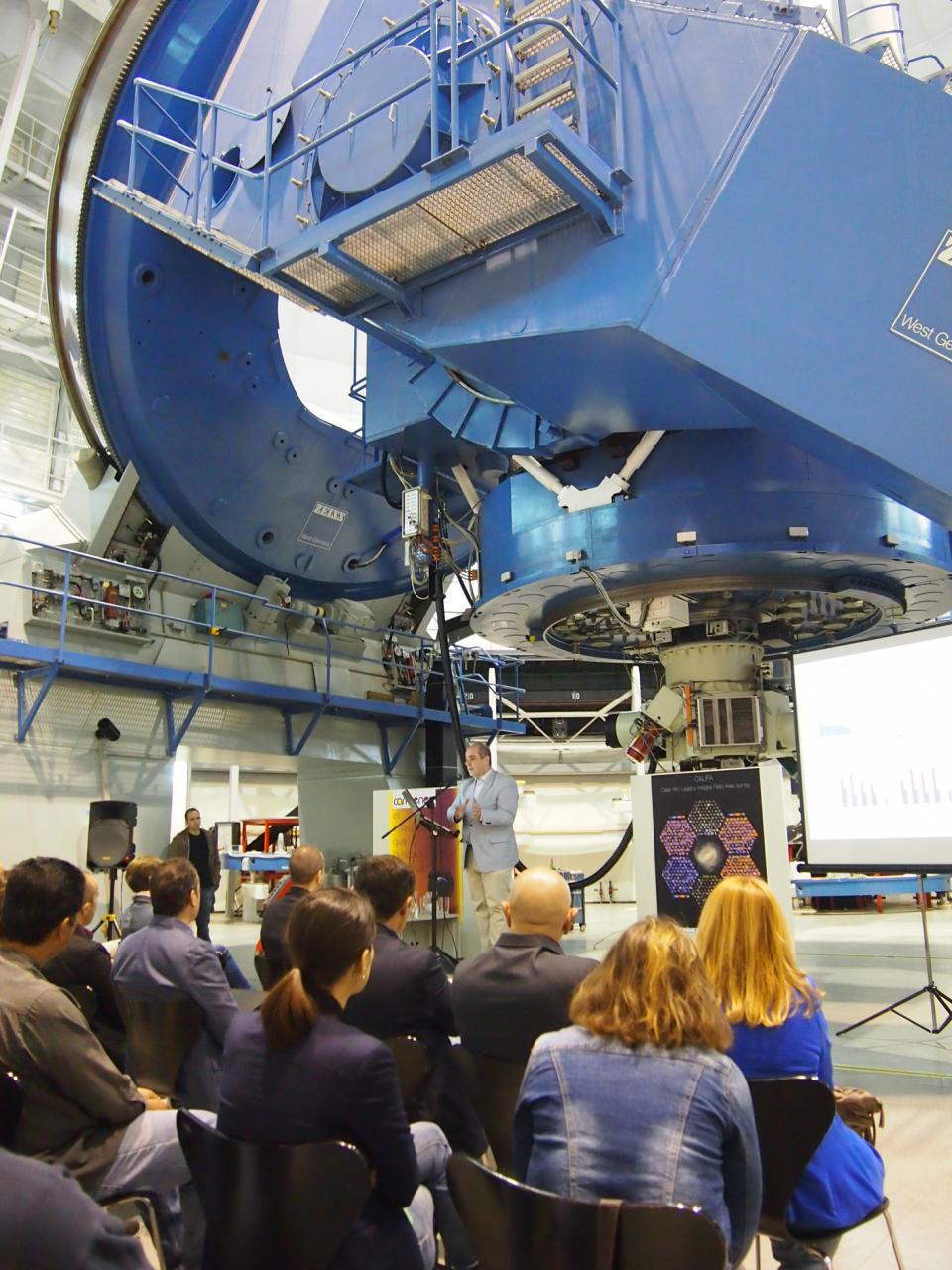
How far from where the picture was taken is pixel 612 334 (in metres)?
4.50

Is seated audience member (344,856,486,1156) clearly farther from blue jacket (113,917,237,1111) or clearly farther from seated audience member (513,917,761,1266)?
seated audience member (513,917,761,1266)

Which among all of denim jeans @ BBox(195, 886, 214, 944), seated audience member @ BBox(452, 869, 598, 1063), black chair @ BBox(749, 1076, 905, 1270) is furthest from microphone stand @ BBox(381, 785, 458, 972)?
black chair @ BBox(749, 1076, 905, 1270)

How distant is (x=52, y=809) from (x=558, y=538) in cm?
497

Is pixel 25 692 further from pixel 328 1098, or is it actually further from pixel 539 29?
pixel 328 1098

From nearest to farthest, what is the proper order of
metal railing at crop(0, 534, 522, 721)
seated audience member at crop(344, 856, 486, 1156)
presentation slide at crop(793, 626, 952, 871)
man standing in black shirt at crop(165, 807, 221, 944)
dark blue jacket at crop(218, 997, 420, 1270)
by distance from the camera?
dark blue jacket at crop(218, 997, 420, 1270) → seated audience member at crop(344, 856, 486, 1156) → presentation slide at crop(793, 626, 952, 871) → metal railing at crop(0, 534, 522, 721) → man standing in black shirt at crop(165, 807, 221, 944)

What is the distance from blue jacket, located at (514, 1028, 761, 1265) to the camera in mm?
1805

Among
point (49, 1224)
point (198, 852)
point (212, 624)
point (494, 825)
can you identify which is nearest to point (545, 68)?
point (49, 1224)

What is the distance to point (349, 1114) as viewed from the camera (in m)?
2.06

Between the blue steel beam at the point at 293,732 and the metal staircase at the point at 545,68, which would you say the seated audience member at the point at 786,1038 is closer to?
the metal staircase at the point at 545,68

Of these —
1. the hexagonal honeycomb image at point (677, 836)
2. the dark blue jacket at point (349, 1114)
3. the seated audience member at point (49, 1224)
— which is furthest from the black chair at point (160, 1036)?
the hexagonal honeycomb image at point (677, 836)

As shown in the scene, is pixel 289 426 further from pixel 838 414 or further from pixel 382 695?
pixel 838 414

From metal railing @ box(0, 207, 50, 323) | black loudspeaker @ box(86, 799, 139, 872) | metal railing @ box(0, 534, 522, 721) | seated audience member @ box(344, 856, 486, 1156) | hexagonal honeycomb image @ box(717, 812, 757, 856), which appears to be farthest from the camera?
metal railing @ box(0, 207, 50, 323)

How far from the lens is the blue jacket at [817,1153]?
95.6 inches

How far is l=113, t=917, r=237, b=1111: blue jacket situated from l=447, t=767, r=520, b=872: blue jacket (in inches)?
162
